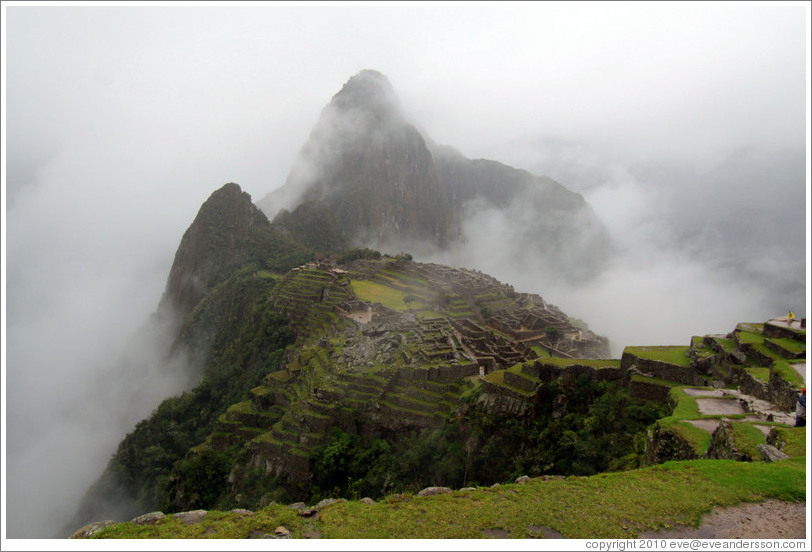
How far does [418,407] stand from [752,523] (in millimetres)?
12881

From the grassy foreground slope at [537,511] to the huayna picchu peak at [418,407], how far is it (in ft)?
0.18

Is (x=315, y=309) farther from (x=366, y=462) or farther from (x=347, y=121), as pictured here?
(x=347, y=121)

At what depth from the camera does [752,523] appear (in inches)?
217

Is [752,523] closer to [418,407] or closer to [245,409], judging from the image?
[418,407]

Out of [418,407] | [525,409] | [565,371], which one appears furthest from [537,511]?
[418,407]

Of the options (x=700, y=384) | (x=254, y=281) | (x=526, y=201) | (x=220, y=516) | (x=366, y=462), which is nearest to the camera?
(x=220, y=516)

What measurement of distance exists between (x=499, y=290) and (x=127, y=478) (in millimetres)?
32691

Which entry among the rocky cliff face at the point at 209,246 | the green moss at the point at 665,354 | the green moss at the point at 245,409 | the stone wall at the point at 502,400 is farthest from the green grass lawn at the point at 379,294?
the rocky cliff face at the point at 209,246

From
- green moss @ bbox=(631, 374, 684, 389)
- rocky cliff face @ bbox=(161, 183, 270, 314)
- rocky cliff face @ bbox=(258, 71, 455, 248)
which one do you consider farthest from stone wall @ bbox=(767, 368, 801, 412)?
rocky cliff face @ bbox=(258, 71, 455, 248)

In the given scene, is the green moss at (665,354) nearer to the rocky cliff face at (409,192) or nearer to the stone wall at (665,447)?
the stone wall at (665,447)

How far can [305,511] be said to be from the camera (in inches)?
252

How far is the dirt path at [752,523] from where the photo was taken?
5324 millimetres

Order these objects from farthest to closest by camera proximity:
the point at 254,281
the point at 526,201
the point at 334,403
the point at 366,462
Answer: the point at 526,201 < the point at 254,281 < the point at 334,403 < the point at 366,462

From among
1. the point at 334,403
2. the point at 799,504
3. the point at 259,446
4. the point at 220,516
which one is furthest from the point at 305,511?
the point at 259,446
